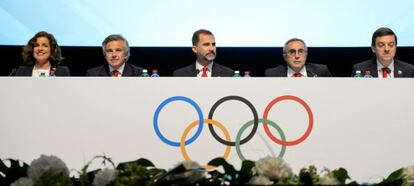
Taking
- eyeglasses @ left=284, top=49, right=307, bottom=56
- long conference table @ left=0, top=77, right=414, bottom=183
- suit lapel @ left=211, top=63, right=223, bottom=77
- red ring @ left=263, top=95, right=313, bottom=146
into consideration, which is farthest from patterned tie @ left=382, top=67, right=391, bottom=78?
red ring @ left=263, top=95, right=313, bottom=146

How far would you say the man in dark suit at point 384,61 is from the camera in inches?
206

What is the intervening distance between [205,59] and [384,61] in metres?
1.87

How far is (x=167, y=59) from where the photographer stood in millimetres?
6898

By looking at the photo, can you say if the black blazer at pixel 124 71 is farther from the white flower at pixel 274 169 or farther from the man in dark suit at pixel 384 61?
the white flower at pixel 274 169

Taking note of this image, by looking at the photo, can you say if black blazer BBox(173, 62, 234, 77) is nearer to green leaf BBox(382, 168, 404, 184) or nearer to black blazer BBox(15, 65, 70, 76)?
black blazer BBox(15, 65, 70, 76)

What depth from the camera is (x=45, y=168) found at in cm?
76

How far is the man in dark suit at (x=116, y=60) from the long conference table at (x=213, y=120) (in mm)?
2084

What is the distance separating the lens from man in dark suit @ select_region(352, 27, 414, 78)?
523 centimetres

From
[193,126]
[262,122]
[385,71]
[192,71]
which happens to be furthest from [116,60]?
[385,71]

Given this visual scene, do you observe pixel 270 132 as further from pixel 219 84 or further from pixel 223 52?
pixel 223 52

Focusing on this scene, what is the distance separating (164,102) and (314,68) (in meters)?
2.63

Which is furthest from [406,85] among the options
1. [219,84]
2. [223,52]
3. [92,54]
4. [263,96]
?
[92,54]

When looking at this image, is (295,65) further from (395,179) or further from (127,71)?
(395,179)

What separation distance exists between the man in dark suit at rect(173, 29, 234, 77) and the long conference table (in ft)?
6.83
